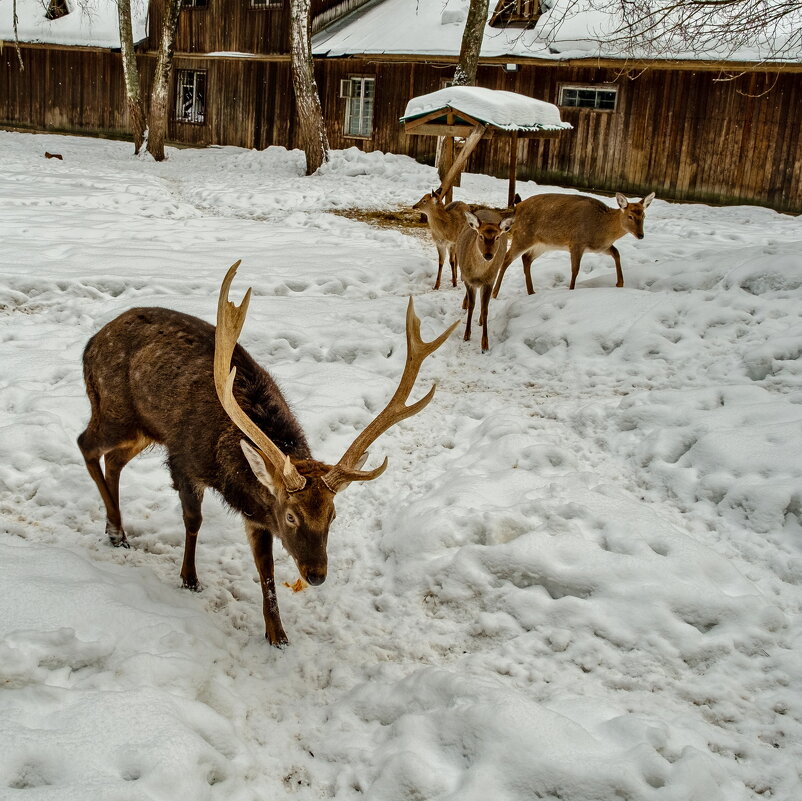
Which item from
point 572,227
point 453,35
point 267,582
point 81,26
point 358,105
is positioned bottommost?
point 267,582

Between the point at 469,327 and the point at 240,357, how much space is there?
4.04 m

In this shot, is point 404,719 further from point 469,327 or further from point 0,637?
point 469,327

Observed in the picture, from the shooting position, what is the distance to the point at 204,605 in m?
3.99

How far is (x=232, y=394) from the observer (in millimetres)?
3779

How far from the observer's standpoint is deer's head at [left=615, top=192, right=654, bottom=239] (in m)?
9.02

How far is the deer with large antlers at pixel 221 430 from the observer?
3404 millimetres

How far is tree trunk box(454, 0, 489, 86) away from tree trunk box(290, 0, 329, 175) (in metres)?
3.86

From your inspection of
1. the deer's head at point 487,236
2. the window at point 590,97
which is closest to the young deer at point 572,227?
the deer's head at point 487,236

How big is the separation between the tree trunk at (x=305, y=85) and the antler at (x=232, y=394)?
14.7 m

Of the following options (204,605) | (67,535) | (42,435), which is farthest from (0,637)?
(42,435)

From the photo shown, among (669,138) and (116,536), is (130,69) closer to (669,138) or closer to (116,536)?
(669,138)

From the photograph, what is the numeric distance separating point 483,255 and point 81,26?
25483 millimetres

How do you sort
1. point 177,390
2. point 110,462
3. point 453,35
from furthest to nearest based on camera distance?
1. point 453,35
2. point 110,462
3. point 177,390

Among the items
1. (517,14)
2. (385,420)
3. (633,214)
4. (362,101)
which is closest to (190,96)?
(362,101)
